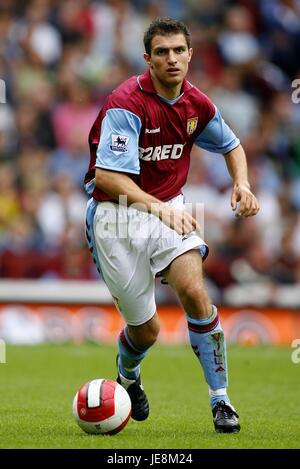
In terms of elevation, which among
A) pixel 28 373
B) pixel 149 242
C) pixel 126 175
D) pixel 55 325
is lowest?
pixel 55 325

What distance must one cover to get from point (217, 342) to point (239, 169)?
1.31m

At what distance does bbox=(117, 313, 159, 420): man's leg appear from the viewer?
7711mm

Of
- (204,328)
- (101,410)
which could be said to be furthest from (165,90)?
(101,410)

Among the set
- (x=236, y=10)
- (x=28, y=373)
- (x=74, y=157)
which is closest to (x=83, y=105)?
(x=74, y=157)

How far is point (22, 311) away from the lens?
1504cm

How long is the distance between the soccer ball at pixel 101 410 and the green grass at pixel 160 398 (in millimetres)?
81

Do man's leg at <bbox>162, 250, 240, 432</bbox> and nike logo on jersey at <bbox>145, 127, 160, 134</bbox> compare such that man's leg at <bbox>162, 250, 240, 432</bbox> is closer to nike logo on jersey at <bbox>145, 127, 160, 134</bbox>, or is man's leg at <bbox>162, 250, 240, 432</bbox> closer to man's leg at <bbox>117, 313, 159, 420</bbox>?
man's leg at <bbox>117, 313, 159, 420</bbox>

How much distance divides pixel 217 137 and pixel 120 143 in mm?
960

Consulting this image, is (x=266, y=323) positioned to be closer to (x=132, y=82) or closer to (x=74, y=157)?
(x=74, y=157)

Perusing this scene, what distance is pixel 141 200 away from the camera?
6918 millimetres

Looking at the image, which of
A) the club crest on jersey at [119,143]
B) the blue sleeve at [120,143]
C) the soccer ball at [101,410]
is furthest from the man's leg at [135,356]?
the club crest on jersey at [119,143]

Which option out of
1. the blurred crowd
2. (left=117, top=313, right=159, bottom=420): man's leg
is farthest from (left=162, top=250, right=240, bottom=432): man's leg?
the blurred crowd
